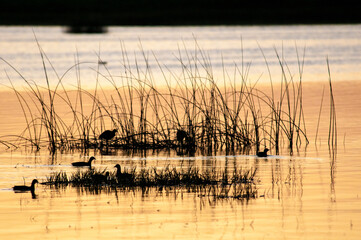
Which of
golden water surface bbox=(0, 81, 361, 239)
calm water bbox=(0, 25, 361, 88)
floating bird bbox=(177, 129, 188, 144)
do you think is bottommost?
golden water surface bbox=(0, 81, 361, 239)

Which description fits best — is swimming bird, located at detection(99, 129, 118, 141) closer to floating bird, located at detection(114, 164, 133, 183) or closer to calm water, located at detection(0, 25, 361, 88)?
floating bird, located at detection(114, 164, 133, 183)

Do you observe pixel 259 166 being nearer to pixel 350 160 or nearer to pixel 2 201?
pixel 350 160

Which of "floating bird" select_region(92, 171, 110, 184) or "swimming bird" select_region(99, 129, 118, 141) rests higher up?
"swimming bird" select_region(99, 129, 118, 141)

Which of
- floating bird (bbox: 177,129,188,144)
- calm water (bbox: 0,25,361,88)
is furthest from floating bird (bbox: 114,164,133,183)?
calm water (bbox: 0,25,361,88)

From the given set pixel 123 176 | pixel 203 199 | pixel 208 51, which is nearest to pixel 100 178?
pixel 123 176

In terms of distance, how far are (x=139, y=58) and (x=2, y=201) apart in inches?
1341
